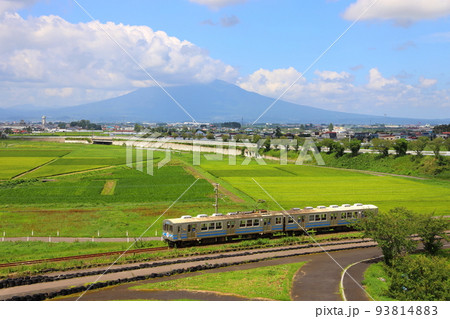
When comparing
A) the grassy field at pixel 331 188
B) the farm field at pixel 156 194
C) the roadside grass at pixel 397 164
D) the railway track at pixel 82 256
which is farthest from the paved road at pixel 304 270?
the roadside grass at pixel 397 164

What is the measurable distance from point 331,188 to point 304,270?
37.7 meters

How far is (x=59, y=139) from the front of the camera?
16962cm

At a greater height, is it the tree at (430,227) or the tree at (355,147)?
the tree at (355,147)

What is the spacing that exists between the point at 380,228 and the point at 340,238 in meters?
8.51

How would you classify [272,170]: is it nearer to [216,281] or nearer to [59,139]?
[216,281]

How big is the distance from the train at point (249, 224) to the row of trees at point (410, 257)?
3703mm

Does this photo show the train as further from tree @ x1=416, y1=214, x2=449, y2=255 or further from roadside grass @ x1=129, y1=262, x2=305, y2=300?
roadside grass @ x1=129, y1=262, x2=305, y2=300

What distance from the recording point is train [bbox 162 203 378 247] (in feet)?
101

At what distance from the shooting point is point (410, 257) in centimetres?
2498

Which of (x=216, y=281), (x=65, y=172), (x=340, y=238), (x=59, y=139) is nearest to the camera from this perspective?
(x=216, y=281)

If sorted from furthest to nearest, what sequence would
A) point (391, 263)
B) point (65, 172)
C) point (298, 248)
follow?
point (65, 172), point (298, 248), point (391, 263)

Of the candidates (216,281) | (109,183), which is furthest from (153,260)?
(109,183)

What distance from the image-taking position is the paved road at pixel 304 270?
20.7m

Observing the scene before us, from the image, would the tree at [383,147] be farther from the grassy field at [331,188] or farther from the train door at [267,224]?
the train door at [267,224]
